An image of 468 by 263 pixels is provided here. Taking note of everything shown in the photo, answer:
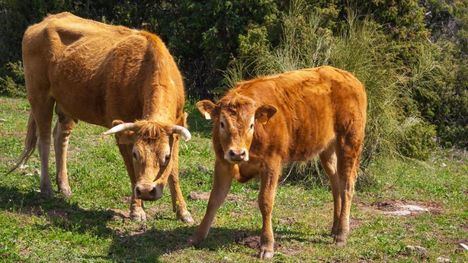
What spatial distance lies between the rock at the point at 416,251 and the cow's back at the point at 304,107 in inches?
62.8

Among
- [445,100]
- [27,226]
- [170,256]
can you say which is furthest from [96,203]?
[445,100]

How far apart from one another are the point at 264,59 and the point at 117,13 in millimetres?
9849

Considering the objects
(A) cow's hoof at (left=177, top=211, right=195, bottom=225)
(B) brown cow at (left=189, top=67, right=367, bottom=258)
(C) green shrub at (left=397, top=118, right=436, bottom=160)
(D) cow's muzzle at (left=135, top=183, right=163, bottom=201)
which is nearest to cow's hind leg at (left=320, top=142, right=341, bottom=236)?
(B) brown cow at (left=189, top=67, right=367, bottom=258)

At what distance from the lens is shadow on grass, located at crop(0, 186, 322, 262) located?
8344 mm

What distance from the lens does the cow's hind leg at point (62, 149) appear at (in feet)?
35.4

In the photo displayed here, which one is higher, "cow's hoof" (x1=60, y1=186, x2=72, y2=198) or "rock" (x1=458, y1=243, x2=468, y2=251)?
"rock" (x1=458, y1=243, x2=468, y2=251)

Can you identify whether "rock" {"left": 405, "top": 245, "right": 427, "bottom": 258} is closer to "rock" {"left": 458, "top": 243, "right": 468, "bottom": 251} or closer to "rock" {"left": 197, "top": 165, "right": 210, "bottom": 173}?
"rock" {"left": 458, "top": 243, "right": 468, "bottom": 251}

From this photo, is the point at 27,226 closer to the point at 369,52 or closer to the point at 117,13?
the point at 369,52

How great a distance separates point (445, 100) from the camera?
20312mm

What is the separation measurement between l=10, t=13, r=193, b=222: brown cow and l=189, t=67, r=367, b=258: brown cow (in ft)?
1.94

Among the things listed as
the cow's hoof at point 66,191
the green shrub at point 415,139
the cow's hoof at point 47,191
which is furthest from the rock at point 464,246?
the cow's hoof at point 47,191

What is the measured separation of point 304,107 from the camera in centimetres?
912

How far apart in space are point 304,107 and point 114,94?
7.91 ft

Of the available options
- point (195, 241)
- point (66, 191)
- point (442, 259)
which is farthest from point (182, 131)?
point (442, 259)
